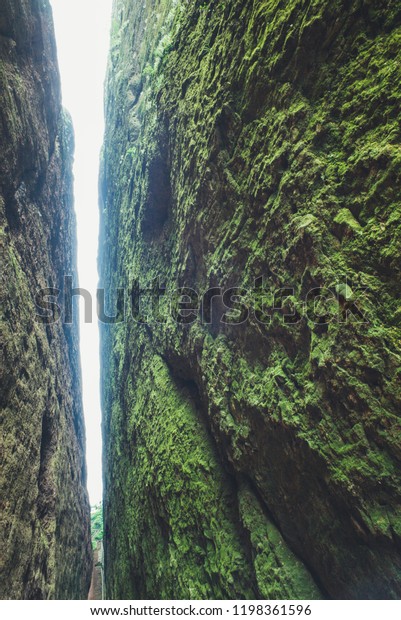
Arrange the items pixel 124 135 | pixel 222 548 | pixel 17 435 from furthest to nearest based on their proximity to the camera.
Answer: pixel 124 135 < pixel 17 435 < pixel 222 548

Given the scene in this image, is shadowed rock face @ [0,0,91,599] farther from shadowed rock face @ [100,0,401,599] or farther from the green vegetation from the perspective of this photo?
the green vegetation

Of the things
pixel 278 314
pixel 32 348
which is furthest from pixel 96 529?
pixel 278 314

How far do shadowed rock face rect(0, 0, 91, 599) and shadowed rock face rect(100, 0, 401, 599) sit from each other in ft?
4.37

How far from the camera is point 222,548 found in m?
3.60

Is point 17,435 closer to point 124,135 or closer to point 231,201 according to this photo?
point 231,201

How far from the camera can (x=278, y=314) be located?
3.10 meters

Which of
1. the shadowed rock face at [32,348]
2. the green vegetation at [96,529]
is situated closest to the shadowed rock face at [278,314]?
the shadowed rock face at [32,348]

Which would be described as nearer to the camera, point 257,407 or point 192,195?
point 257,407

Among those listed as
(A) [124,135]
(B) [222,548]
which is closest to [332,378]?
(B) [222,548]

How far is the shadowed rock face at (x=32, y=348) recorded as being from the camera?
3.71 metres

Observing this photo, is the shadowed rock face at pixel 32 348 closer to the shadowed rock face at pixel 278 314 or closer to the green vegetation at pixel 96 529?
the shadowed rock face at pixel 278 314

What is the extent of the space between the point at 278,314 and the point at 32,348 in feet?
10.8

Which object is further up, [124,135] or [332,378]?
[124,135]

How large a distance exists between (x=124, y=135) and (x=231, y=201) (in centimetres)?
576
